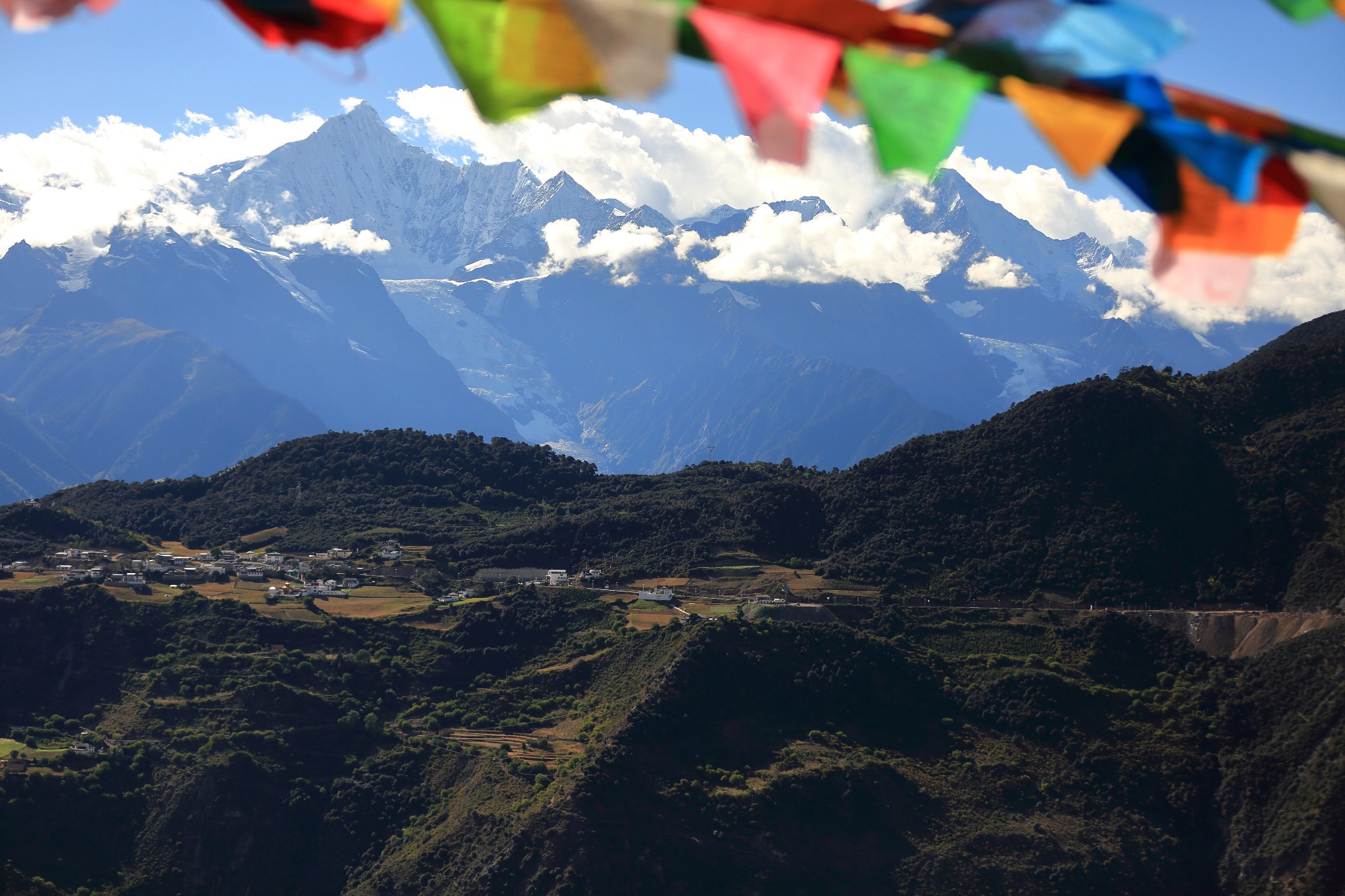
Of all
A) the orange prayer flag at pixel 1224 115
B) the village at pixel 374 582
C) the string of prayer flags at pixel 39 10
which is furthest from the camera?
the village at pixel 374 582

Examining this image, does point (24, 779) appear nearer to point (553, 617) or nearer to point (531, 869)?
point (531, 869)

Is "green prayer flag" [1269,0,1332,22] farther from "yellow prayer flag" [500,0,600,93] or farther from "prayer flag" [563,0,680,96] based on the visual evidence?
"yellow prayer flag" [500,0,600,93]

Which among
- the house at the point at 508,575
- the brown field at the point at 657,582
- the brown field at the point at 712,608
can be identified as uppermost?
the brown field at the point at 712,608

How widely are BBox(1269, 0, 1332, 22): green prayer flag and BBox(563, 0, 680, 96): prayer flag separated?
5.24ft

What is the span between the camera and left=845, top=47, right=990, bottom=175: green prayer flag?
6.14ft

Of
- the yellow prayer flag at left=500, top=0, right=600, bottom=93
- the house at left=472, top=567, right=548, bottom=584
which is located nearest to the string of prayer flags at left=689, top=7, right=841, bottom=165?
the yellow prayer flag at left=500, top=0, right=600, bottom=93

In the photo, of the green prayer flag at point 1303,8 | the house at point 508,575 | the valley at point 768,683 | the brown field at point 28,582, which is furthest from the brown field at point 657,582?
the green prayer flag at point 1303,8

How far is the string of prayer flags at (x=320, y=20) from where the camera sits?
1770mm

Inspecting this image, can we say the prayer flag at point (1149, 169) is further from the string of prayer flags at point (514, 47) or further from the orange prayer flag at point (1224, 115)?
the string of prayer flags at point (514, 47)

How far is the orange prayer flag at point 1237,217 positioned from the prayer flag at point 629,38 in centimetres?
104

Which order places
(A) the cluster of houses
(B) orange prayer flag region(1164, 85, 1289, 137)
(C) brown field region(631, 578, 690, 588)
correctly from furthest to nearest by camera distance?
(C) brown field region(631, 578, 690, 588) < (A) the cluster of houses < (B) orange prayer flag region(1164, 85, 1289, 137)

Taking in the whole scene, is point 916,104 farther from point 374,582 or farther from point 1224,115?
point 374,582

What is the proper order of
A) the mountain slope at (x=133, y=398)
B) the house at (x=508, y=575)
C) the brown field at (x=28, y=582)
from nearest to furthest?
the brown field at (x=28, y=582) < the house at (x=508, y=575) < the mountain slope at (x=133, y=398)

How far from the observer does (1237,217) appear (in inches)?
82.1
